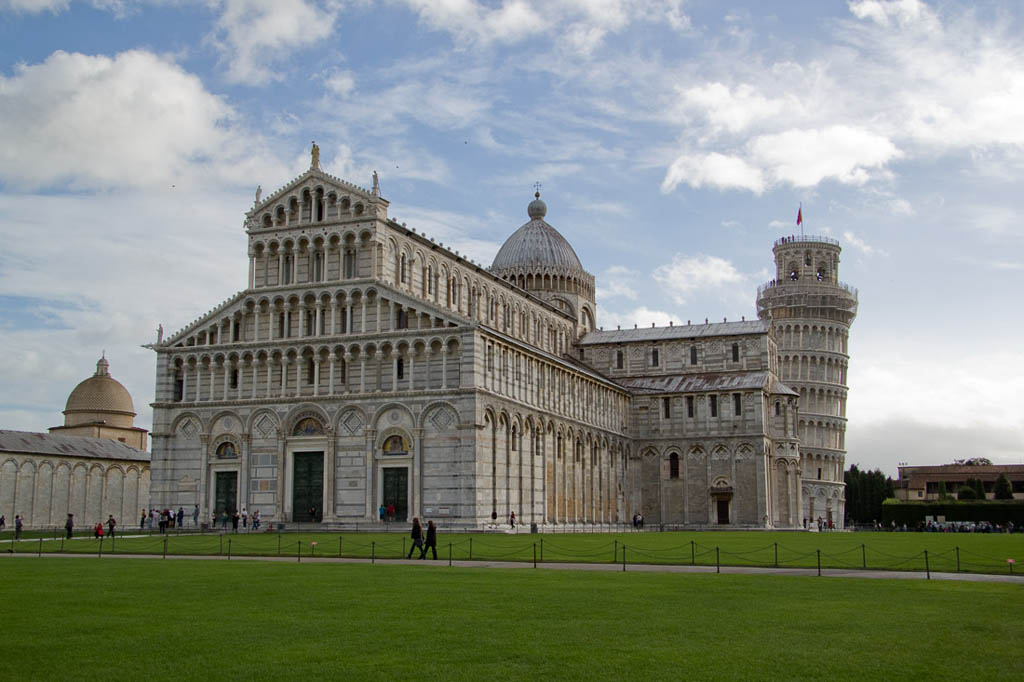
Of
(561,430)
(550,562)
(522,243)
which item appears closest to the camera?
(550,562)

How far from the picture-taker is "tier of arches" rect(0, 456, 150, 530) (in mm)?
83475

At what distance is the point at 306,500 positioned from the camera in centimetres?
6619

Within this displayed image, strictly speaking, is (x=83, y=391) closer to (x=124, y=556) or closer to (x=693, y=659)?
(x=124, y=556)

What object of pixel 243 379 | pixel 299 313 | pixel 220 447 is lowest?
pixel 220 447

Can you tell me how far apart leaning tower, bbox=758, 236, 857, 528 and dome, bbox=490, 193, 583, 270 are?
2935cm

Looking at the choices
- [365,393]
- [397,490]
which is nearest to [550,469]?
[397,490]

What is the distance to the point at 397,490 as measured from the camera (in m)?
64.1

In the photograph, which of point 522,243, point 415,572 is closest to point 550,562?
point 415,572

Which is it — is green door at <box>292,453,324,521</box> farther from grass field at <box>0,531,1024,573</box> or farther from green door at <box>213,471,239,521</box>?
grass field at <box>0,531,1024,573</box>

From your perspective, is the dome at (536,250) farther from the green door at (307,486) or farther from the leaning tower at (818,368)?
the green door at (307,486)

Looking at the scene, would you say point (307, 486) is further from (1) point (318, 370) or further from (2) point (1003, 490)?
(2) point (1003, 490)

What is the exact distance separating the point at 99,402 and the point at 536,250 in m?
47.9

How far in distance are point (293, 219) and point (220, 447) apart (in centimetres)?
1573

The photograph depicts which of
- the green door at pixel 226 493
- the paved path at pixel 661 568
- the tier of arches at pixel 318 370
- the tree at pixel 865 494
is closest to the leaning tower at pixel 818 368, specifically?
the tree at pixel 865 494
